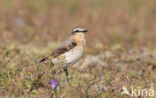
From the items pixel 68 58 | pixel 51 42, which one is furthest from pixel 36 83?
pixel 51 42

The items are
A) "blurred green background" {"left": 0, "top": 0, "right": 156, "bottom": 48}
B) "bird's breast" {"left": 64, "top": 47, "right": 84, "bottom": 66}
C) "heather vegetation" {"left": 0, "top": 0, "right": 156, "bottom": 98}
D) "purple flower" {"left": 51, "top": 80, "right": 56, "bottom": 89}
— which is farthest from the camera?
"blurred green background" {"left": 0, "top": 0, "right": 156, "bottom": 48}

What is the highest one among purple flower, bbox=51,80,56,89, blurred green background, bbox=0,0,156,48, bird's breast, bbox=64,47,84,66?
blurred green background, bbox=0,0,156,48

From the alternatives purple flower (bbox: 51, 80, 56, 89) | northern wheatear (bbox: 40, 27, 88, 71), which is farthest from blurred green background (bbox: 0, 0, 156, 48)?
purple flower (bbox: 51, 80, 56, 89)

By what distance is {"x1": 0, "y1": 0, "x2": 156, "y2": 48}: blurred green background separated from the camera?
13523 millimetres

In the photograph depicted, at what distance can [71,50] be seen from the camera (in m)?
8.68

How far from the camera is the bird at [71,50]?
8594mm

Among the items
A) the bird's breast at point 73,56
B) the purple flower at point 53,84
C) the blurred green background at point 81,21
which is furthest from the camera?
the blurred green background at point 81,21

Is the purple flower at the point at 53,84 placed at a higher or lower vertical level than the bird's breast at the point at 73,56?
lower

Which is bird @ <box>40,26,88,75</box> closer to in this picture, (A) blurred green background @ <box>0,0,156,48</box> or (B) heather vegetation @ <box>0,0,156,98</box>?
(B) heather vegetation @ <box>0,0,156,98</box>

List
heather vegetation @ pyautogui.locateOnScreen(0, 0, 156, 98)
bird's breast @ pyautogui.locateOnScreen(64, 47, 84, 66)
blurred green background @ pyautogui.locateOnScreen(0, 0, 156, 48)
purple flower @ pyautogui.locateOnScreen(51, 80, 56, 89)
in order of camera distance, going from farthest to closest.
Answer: blurred green background @ pyautogui.locateOnScreen(0, 0, 156, 48), bird's breast @ pyautogui.locateOnScreen(64, 47, 84, 66), heather vegetation @ pyautogui.locateOnScreen(0, 0, 156, 98), purple flower @ pyautogui.locateOnScreen(51, 80, 56, 89)

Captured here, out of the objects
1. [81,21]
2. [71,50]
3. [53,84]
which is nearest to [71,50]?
[71,50]

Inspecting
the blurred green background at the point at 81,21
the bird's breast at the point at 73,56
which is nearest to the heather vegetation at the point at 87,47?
the blurred green background at the point at 81,21

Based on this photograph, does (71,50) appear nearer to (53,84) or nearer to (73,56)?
(73,56)

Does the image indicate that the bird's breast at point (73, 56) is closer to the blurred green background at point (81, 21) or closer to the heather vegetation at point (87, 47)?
the heather vegetation at point (87, 47)
